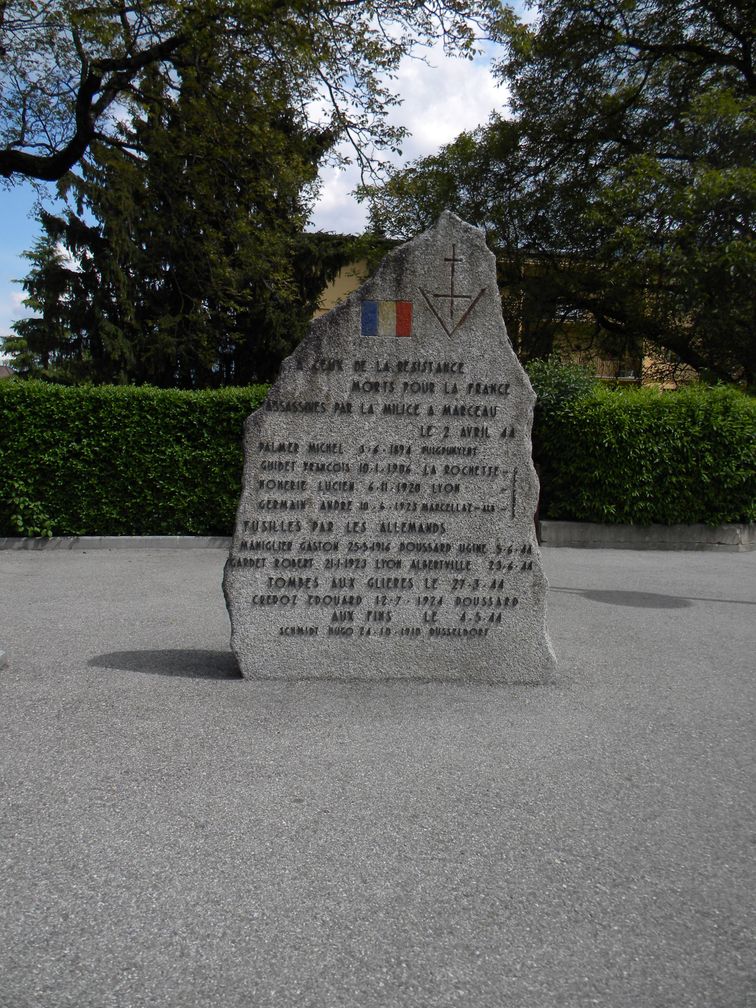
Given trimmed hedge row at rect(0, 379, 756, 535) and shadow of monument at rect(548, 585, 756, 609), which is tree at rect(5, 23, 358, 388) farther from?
shadow of monument at rect(548, 585, 756, 609)

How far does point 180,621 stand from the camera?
7977mm

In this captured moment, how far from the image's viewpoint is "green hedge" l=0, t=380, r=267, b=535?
1283 cm

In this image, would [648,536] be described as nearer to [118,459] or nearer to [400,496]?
[118,459]

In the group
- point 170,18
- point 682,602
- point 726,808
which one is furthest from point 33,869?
point 170,18

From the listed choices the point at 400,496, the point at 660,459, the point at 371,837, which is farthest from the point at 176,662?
the point at 660,459

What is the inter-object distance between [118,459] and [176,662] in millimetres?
7393

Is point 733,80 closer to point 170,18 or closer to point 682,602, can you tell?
point 170,18

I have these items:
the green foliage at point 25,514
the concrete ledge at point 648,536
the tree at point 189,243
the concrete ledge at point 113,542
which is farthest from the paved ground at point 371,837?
the tree at point 189,243

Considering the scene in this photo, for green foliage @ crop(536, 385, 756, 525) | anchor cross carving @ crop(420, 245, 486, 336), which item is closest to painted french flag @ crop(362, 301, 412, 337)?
anchor cross carving @ crop(420, 245, 486, 336)

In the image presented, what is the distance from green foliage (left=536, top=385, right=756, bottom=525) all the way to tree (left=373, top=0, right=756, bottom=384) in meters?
5.28

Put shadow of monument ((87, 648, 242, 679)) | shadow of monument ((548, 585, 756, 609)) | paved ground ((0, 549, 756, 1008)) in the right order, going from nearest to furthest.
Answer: paved ground ((0, 549, 756, 1008))
shadow of monument ((87, 648, 242, 679))
shadow of monument ((548, 585, 756, 609))

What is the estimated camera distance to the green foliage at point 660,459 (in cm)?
1366

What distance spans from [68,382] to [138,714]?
2151 cm

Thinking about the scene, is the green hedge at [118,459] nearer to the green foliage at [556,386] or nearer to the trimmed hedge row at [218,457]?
the trimmed hedge row at [218,457]
